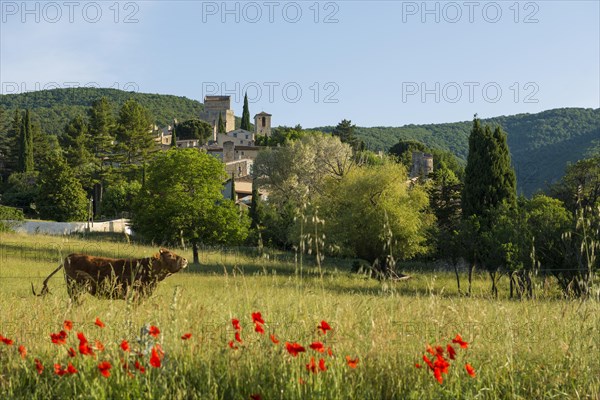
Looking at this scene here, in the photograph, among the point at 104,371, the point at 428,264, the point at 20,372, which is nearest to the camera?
the point at 104,371

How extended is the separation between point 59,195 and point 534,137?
101538mm

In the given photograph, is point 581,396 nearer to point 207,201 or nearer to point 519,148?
point 207,201

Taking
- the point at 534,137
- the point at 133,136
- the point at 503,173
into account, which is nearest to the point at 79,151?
the point at 133,136

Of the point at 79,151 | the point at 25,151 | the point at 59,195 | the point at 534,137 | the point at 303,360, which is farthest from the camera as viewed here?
the point at 534,137

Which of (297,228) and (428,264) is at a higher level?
(297,228)

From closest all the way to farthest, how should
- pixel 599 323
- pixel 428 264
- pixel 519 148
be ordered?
pixel 599 323
pixel 428 264
pixel 519 148

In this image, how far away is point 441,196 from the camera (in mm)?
52406

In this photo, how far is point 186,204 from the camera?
3184cm

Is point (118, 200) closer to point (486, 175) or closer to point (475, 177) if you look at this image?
point (475, 177)

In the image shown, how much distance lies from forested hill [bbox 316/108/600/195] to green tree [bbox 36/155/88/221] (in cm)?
4778

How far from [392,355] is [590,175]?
5295 centimetres

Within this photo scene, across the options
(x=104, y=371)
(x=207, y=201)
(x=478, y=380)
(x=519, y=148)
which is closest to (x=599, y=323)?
(x=478, y=380)

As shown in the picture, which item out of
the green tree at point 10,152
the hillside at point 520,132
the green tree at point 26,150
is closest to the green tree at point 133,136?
the green tree at point 26,150

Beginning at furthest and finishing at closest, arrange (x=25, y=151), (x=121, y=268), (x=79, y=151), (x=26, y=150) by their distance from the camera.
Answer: (x=26, y=150) < (x=25, y=151) < (x=79, y=151) < (x=121, y=268)
